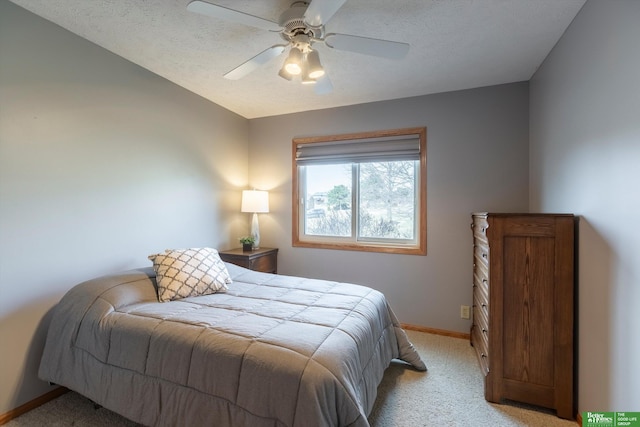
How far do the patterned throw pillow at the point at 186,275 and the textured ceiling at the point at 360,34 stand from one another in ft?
5.14

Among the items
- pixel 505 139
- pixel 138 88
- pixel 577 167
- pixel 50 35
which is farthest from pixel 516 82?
pixel 50 35

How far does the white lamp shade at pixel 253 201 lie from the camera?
3350 millimetres

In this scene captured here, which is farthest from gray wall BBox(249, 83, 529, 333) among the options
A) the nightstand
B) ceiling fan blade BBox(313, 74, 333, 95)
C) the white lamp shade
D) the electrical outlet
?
ceiling fan blade BBox(313, 74, 333, 95)

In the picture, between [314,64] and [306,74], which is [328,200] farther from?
[314,64]

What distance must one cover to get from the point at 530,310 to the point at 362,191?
193 cm

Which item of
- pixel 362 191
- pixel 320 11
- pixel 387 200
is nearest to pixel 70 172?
pixel 320 11

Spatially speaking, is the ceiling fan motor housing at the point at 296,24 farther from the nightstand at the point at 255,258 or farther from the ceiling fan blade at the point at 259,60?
the nightstand at the point at 255,258

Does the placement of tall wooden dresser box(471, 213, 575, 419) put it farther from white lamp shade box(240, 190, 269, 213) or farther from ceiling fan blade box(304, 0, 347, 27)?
white lamp shade box(240, 190, 269, 213)

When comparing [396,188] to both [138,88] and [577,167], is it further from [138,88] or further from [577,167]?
[138,88]

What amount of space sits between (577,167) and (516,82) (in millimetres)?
1302

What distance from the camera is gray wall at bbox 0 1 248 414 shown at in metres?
1.68

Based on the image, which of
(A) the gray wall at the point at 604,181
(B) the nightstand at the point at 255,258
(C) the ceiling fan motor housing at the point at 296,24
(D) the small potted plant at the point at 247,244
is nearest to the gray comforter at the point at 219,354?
(B) the nightstand at the point at 255,258

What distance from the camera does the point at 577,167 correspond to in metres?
1.71

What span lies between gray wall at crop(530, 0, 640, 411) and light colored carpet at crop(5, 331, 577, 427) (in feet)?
1.29
